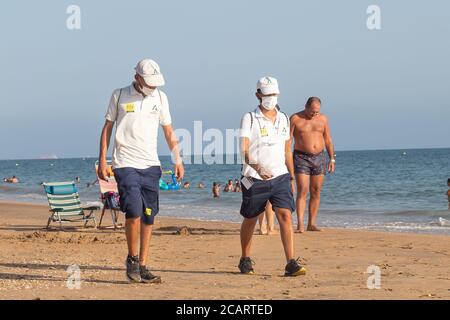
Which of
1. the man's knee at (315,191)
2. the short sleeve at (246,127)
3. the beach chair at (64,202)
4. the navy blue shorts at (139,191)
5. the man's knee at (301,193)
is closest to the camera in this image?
the navy blue shorts at (139,191)

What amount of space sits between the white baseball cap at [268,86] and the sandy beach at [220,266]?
5.56 ft

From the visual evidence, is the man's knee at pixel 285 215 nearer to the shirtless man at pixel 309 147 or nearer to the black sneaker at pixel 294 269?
the black sneaker at pixel 294 269

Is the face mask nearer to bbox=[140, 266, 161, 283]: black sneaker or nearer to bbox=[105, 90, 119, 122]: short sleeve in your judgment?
bbox=[105, 90, 119, 122]: short sleeve

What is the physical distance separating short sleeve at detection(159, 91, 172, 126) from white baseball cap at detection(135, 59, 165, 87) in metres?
0.20

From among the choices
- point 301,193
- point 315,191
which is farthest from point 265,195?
point 315,191

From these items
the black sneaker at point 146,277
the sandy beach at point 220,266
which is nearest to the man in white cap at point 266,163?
the sandy beach at point 220,266

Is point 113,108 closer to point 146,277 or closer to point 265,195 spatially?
point 146,277

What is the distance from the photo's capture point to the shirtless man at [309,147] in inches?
471
